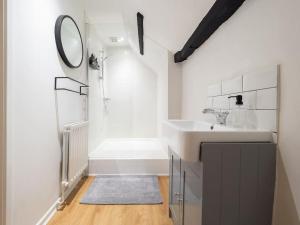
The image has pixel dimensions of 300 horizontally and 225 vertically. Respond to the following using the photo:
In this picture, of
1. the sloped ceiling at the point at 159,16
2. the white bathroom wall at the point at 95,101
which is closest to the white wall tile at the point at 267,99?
the sloped ceiling at the point at 159,16

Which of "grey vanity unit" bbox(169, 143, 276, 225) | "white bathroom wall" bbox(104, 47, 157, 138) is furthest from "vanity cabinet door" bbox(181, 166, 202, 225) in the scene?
"white bathroom wall" bbox(104, 47, 157, 138)

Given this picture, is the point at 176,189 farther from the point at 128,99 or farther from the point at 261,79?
the point at 128,99

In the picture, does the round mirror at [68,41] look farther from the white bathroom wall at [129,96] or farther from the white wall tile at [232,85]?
the white bathroom wall at [129,96]

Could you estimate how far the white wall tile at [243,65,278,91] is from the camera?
38.0 inches

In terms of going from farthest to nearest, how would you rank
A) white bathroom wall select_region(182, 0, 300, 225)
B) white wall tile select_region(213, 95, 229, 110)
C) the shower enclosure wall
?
the shower enclosure wall < white wall tile select_region(213, 95, 229, 110) < white bathroom wall select_region(182, 0, 300, 225)

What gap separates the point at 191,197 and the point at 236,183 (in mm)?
274

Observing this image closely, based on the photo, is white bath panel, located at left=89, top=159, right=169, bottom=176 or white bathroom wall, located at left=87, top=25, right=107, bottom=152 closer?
white bath panel, located at left=89, top=159, right=169, bottom=176

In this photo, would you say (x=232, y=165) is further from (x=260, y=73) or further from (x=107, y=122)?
(x=107, y=122)

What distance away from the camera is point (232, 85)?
4.51 ft

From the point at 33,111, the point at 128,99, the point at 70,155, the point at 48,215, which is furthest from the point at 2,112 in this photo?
the point at 128,99

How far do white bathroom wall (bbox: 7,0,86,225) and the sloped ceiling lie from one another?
908mm

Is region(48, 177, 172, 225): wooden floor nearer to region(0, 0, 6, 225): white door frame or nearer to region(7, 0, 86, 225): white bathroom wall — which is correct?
region(7, 0, 86, 225): white bathroom wall

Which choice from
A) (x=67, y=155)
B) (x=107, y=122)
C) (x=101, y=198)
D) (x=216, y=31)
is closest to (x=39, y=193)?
(x=67, y=155)

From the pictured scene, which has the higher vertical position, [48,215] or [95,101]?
[95,101]
